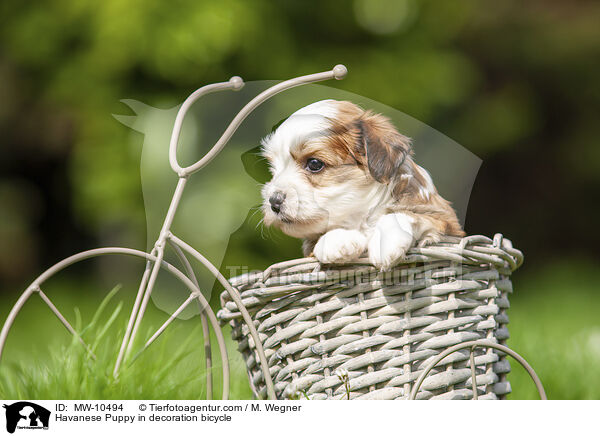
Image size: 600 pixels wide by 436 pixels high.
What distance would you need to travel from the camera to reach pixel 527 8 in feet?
14.0

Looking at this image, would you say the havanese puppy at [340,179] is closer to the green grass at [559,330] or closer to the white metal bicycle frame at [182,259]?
the white metal bicycle frame at [182,259]

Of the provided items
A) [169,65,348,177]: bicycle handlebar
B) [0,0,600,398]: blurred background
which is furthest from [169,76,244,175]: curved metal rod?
[0,0,600,398]: blurred background

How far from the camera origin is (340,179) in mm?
1430

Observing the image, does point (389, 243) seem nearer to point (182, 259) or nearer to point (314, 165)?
point (314, 165)

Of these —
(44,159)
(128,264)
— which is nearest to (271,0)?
(128,264)

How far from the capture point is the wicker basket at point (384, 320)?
125 centimetres

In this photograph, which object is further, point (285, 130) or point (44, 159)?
point (44, 159)

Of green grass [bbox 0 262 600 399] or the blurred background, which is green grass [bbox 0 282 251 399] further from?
the blurred background

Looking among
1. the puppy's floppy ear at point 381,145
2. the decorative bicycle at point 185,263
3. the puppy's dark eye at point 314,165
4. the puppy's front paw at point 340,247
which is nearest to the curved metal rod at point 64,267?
the decorative bicycle at point 185,263

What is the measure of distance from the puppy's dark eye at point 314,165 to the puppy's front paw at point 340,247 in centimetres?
16

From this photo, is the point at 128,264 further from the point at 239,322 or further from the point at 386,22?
the point at 386,22

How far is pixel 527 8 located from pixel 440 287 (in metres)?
3.57

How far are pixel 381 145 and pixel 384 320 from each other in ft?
1.38
